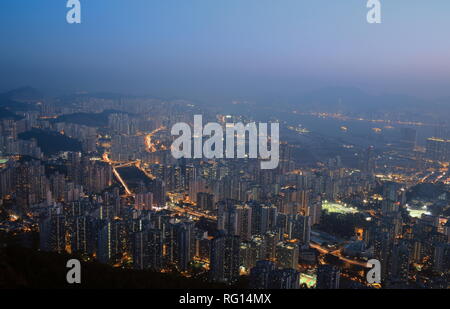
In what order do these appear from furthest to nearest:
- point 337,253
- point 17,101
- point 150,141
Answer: point 17,101 < point 150,141 < point 337,253

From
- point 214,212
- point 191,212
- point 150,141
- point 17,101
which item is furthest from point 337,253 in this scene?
point 17,101

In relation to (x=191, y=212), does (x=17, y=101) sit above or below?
above

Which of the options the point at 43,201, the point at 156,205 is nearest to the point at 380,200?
the point at 156,205

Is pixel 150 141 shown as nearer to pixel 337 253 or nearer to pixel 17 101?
pixel 17 101

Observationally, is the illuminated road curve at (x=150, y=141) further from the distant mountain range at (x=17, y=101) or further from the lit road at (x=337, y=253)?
the lit road at (x=337, y=253)

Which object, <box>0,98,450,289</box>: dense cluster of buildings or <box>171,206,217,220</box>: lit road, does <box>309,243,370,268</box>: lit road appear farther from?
<box>171,206,217,220</box>: lit road

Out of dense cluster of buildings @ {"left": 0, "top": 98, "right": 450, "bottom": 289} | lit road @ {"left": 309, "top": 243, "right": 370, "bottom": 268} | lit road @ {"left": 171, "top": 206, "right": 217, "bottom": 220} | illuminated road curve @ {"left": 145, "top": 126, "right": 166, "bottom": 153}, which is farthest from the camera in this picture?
illuminated road curve @ {"left": 145, "top": 126, "right": 166, "bottom": 153}

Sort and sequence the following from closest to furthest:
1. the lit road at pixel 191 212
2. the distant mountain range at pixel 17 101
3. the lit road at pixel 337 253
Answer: the lit road at pixel 337 253 → the lit road at pixel 191 212 → the distant mountain range at pixel 17 101

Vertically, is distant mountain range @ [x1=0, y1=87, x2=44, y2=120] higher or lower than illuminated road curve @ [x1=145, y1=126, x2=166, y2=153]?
higher

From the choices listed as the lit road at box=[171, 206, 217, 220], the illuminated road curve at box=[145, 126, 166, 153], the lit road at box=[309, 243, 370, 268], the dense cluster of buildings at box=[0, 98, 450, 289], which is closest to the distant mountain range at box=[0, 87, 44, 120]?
the dense cluster of buildings at box=[0, 98, 450, 289]

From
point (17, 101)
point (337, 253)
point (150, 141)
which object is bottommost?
point (337, 253)

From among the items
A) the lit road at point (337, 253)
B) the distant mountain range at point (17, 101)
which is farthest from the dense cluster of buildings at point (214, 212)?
the distant mountain range at point (17, 101)

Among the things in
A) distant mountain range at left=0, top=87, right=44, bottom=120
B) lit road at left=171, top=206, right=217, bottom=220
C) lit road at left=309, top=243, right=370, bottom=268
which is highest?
distant mountain range at left=0, top=87, right=44, bottom=120
